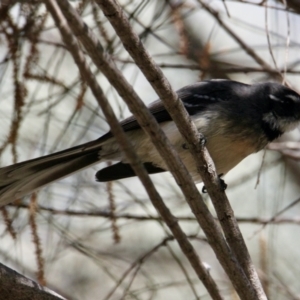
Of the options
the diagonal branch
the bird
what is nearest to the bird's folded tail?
the bird

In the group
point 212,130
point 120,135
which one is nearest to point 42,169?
point 212,130

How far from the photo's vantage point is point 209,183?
133 inches

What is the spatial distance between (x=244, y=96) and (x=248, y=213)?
7.17ft

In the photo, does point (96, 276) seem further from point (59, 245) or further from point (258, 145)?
point (258, 145)

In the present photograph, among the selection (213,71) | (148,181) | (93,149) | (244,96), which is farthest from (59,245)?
(148,181)

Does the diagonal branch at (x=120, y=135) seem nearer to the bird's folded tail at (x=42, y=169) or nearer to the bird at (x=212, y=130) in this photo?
the bird's folded tail at (x=42, y=169)

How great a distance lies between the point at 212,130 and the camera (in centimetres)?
425

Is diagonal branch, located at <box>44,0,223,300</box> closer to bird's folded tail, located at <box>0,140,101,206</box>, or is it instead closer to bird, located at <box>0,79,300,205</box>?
bird's folded tail, located at <box>0,140,101,206</box>

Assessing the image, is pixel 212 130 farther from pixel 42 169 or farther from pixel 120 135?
pixel 120 135

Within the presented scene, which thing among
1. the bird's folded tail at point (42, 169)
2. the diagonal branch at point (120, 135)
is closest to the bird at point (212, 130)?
the bird's folded tail at point (42, 169)

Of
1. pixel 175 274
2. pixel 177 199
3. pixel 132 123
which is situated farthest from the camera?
pixel 175 274

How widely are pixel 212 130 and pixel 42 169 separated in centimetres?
114

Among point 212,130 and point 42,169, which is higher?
point 212,130

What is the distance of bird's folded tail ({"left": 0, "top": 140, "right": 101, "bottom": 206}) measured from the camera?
3662 millimetres
